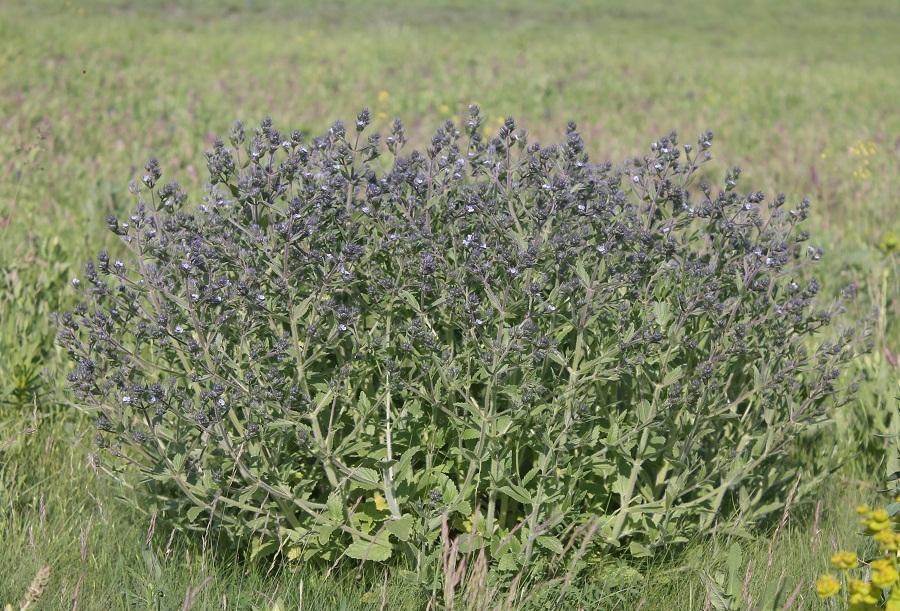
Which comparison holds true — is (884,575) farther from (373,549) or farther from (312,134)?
(312,134)

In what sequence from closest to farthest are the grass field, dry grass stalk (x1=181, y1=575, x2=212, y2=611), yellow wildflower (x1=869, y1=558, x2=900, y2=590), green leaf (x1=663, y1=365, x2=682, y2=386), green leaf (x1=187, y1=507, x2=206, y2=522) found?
yellow wildflower (x1=869, y1=558, x2=900, y2=590) < dry grass stalk (x1=181, y1=575, x2=212, y2=611) < green leaf (x1=187, y1=507, x2=206, y2=522) < green leaf (x1=663, y1=365, x2=682, y2=386) < the grass field

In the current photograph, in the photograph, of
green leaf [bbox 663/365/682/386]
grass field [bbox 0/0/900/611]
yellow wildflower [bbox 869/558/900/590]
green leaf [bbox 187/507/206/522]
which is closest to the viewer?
yellow wildflower [bbox 869/558/900/590]

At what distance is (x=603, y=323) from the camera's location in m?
2.89

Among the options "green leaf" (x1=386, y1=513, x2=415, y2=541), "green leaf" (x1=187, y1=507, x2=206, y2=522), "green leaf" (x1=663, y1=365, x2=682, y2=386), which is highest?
"green leaf" (x1=663, y1=365, x2=682, y2=386)

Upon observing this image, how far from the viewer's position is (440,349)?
2.65 metres

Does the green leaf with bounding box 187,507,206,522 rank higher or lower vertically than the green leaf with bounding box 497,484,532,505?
lower

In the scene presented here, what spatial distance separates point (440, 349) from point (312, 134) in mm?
6293

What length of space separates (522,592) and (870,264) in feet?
13.3

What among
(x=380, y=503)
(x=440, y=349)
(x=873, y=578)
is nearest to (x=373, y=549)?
(x=380, y=503)

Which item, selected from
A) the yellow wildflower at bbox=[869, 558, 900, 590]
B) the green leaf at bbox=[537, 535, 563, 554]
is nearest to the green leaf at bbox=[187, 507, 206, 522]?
the green leaf at bbox=[537, 535, 563, 554]

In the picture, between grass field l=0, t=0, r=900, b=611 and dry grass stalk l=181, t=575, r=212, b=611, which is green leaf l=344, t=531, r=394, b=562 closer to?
grass field l=0, t=0, r=900, b=611

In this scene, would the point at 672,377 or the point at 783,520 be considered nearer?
the point at 672,377

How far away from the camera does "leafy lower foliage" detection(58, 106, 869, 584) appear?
8.36 feet

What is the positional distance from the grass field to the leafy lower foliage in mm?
193
